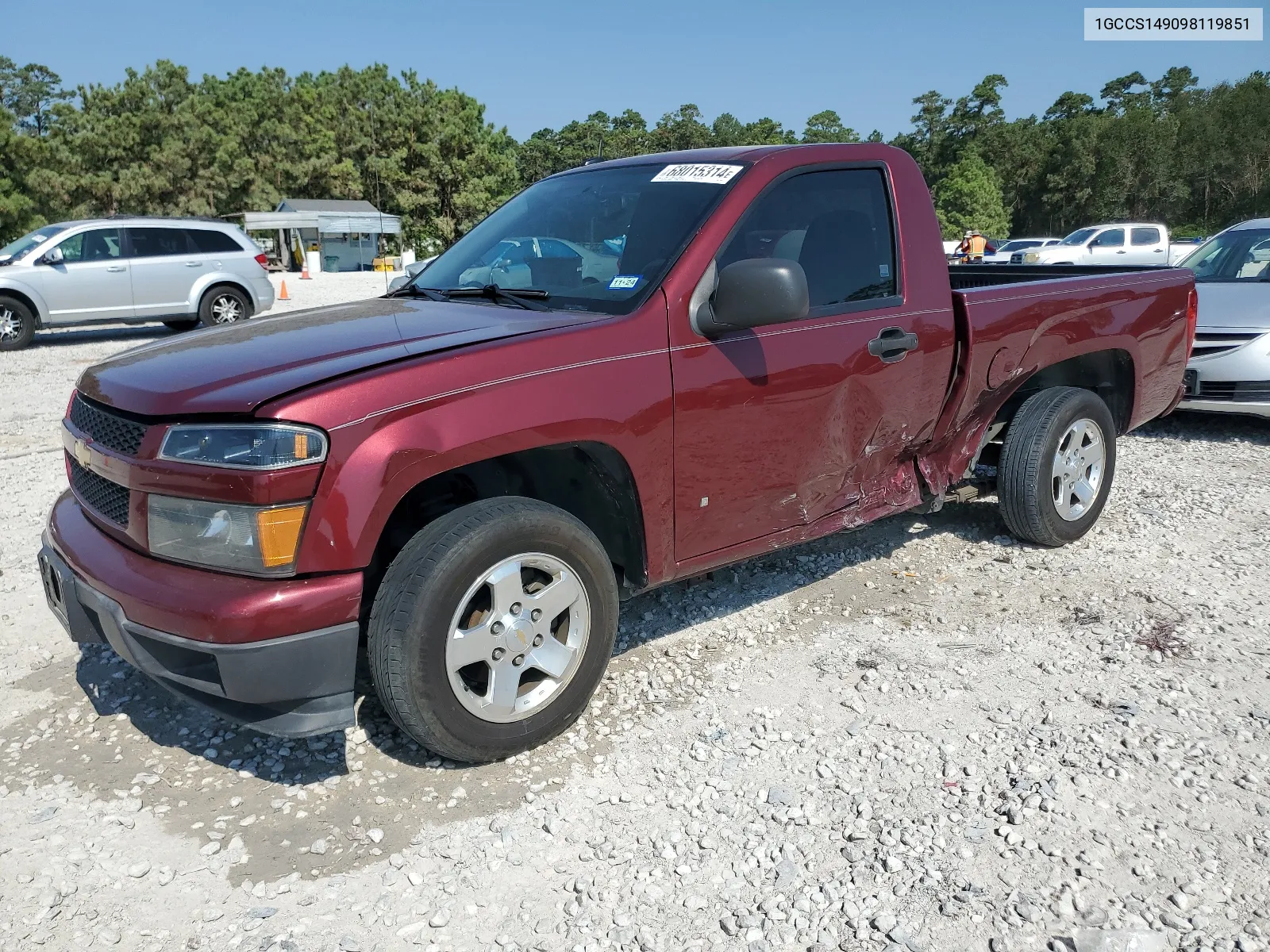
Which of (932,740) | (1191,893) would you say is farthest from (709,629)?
(1191,893)

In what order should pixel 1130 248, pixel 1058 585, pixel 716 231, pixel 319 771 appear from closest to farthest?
pixel 319 771, pixel 716 231, pixel 1058 585, pixel 1130 248

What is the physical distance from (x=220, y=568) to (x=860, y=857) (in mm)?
1956

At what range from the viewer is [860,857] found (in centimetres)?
264

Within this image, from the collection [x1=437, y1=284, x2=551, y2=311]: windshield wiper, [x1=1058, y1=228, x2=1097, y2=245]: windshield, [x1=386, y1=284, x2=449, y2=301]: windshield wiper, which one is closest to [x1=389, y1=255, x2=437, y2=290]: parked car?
[x1=386, y1=284, x2=449, y2=301]: windshield wiper

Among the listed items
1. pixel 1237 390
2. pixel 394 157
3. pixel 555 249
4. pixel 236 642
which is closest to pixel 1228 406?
pixel 1237 390

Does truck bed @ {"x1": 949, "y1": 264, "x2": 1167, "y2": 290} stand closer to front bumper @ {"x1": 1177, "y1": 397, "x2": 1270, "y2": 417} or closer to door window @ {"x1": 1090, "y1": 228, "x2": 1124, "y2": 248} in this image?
front bumper @ {"x1": 1177, "y1": 397, "x2": 1270, "y2": 417}

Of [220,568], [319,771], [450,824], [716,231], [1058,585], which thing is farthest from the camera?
[1058,585]

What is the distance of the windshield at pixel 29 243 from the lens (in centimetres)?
1352

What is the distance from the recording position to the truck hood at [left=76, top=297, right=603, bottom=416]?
107 inches

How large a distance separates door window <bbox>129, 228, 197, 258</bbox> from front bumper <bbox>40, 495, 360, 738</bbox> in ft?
42.8

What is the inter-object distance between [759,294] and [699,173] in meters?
0.82

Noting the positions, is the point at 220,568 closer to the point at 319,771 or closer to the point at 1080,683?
the point at 319,771

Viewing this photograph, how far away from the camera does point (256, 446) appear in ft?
8.35

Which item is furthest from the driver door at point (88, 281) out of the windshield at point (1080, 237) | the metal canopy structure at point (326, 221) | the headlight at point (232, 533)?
the metal canopy structure at point (326, 221)
